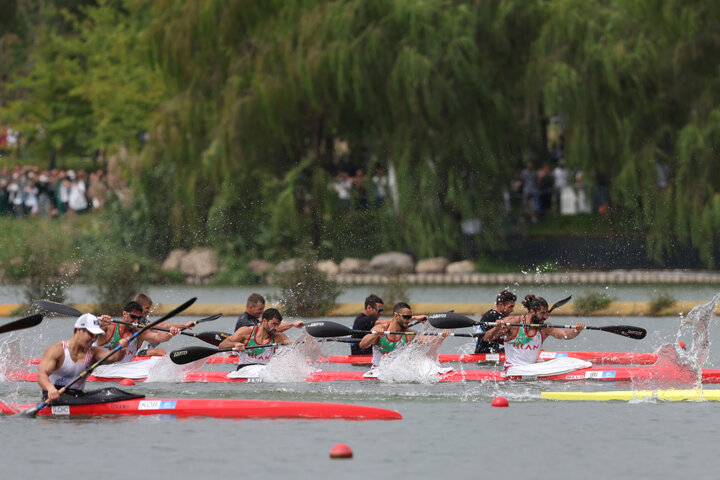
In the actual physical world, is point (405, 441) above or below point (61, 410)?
below

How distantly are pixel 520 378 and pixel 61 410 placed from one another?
636 cm

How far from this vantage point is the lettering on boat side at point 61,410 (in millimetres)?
17312

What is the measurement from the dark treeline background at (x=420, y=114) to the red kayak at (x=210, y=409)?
→ 15674mm

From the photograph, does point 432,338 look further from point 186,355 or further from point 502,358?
point 186,355

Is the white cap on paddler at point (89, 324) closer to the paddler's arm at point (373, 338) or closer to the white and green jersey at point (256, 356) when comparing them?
the white and green jersey at point (256, 356)

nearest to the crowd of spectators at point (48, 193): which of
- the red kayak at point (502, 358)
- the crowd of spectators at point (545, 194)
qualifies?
the crowd of spectators at point (545, 194)

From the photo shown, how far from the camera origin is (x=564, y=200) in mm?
37688

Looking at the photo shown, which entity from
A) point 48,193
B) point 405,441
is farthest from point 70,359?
point 48,193

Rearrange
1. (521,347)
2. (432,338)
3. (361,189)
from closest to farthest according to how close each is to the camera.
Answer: (432,338) < (521,347) < (361,189)

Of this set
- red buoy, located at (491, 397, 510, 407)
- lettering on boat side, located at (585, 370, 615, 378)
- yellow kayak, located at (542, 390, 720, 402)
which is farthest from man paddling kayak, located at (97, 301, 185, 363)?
lettering on boat side, located at (585, 370, 615, 378)

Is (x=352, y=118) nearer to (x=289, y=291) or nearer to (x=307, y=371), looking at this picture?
(x=289, y=291)

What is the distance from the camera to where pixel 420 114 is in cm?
3434

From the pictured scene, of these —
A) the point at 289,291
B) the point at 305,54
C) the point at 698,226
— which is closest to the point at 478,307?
the point at 289,291

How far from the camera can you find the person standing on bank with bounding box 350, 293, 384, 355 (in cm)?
2166
